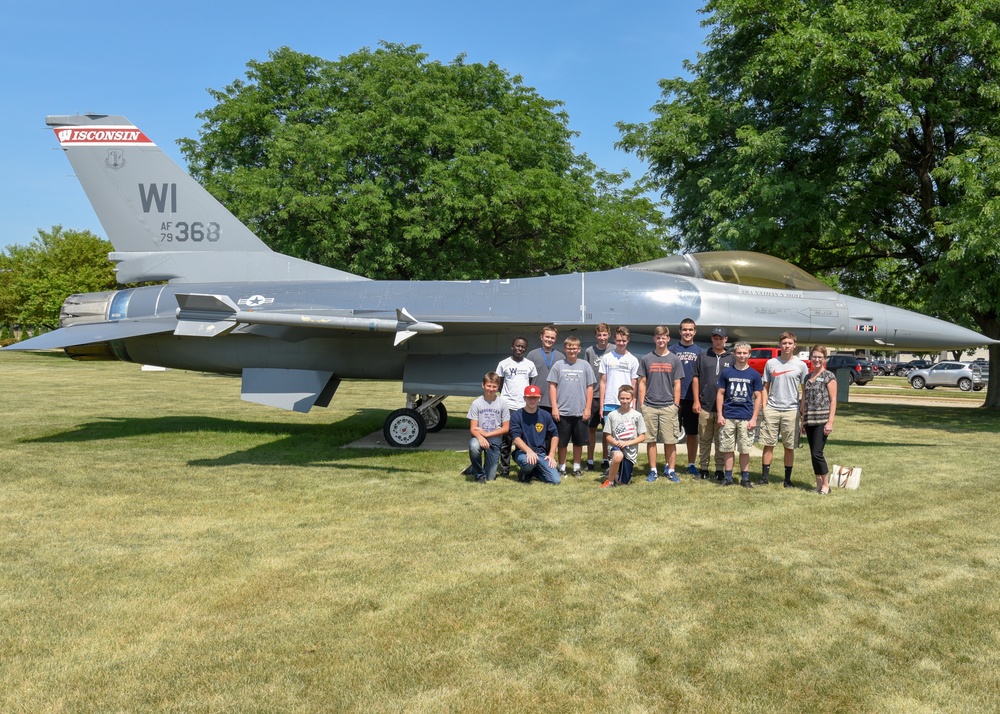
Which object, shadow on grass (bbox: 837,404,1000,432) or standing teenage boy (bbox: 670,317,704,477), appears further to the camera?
shadow on grass (bbox: 837,404,1000,432)

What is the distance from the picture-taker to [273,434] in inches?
488

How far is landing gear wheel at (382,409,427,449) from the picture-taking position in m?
10.9

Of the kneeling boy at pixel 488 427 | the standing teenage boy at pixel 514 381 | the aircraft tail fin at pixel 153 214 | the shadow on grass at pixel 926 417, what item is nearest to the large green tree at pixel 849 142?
the shadow on grass at pixel 926 417

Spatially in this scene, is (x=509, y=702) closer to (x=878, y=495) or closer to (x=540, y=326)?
(x=878, y=495)

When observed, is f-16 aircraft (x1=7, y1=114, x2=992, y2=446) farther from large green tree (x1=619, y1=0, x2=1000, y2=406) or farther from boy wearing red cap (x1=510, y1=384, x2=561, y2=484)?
large green tree (x1=619, y1=0, x2=1000, y2=406)

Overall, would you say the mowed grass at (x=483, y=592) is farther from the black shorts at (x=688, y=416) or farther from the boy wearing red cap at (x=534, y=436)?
the black shorts at (x=688, y=416)

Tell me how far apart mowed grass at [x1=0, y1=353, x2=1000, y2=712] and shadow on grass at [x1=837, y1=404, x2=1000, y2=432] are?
6.53 m

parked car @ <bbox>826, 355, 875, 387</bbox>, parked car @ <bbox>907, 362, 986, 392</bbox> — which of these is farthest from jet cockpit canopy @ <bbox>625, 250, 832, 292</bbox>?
parked car @ <bbox>907, 362, 986, 392</bbox>

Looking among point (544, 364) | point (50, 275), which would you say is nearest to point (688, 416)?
point (544, 364)

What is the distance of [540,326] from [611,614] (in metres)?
6.24

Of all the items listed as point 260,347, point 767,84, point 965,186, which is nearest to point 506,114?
point 767,84

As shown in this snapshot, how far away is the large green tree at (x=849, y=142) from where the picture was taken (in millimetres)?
15242

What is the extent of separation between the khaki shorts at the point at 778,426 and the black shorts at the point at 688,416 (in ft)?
3.19

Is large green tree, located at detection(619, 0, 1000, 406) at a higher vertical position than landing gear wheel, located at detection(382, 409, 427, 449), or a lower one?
higher
